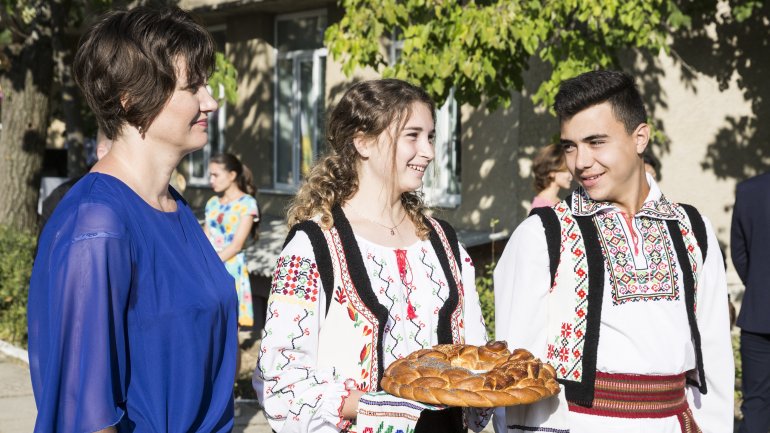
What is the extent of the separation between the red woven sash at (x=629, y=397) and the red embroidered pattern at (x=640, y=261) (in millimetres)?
243

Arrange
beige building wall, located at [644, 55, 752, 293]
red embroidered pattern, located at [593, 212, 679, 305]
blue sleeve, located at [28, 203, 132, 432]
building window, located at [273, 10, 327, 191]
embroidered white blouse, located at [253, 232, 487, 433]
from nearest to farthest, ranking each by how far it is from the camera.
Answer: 1. blue sleeve, located at [28, 203, 132, 432]
2. embroidered white blouse, located at [253, 232, 487, 433]
3. red embroidered pattern, located at [593, 212, 679, 305]
4. beige building wall, located at [644, 55, 752, 293]
5. building window, located at [273, 10, 327, 191]

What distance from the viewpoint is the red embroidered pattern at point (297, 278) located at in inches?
110

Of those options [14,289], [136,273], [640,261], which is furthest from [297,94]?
[136,273]

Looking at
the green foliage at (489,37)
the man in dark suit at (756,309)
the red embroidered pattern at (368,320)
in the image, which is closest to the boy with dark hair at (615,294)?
the red embroidered pattern at (368,320)

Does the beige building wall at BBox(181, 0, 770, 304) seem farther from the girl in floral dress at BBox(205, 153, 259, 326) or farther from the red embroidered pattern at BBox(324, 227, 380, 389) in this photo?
the red embroidered pattern at BBox(324, 227, 380, 389)

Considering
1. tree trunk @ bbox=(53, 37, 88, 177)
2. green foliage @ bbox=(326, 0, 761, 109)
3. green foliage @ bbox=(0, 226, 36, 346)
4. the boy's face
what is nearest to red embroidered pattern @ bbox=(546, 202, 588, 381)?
the boy's face

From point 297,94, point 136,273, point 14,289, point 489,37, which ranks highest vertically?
point 297,94

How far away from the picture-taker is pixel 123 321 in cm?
210

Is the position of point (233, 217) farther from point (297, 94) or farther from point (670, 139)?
point (297, 94)

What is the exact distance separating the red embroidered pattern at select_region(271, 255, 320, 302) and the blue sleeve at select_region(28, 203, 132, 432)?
2.50ft

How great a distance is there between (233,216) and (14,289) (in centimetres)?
307

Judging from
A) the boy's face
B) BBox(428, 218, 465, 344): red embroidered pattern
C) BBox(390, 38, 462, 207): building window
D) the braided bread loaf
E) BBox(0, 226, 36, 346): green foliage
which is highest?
BBox(390, 38, 462, 207): building window

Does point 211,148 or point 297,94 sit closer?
point 297,94

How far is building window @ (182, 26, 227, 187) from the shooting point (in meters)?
15.6
